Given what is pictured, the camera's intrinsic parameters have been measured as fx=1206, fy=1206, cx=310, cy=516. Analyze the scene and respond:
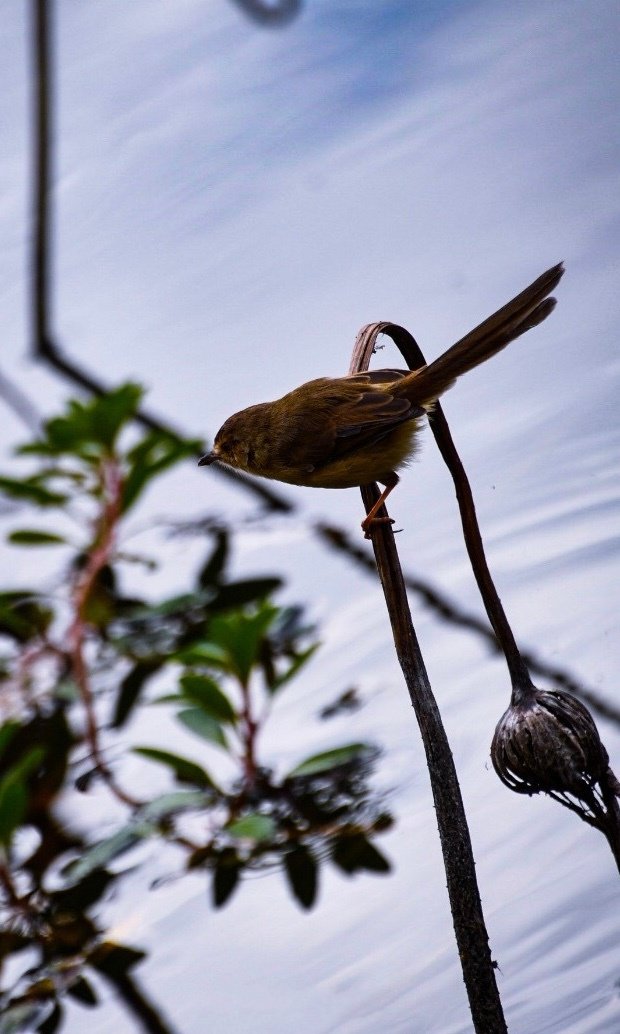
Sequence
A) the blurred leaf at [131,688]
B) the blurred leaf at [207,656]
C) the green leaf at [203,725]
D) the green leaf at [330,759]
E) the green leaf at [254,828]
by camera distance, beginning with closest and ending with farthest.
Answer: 1. the green leaf at [254,828]
2. the green leaf at [330,759]
3. the green leaf at [203,725]
4. the blurred leaf at [207,656]
5. the blurred leaf at [131,688]

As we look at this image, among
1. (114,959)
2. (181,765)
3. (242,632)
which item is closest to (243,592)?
(242,632)

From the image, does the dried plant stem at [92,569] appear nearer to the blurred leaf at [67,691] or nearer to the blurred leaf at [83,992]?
the blurred leaf at [67,691]

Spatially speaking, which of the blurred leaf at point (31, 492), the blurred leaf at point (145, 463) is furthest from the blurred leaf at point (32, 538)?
the blurred leaf at point (145, 463)

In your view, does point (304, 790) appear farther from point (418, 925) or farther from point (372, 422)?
point (372, 422)

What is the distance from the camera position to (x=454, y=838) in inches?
46.0

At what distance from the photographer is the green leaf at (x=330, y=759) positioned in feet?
7.30

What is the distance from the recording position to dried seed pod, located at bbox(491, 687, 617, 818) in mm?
1220

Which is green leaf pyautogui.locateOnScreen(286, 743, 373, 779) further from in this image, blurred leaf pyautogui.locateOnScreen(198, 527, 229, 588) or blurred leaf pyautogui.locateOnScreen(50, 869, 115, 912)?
blurred leaf pyautogui.locateOnScreen(198, 527, 229, 588)

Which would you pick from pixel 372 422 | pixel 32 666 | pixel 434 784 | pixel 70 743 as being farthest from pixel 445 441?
pixel 32 666

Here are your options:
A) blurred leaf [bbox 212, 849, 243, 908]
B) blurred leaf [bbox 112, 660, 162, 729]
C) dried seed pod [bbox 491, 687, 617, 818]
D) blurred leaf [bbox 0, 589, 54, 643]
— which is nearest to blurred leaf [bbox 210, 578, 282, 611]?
blurred leaf [bbox 112, 660, 162, 729]

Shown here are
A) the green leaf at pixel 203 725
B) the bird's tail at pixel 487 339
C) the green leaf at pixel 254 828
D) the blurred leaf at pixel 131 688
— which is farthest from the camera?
the blurred leaf at pixel 131 688

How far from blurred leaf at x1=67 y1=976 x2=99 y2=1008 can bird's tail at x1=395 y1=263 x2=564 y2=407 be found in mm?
1105

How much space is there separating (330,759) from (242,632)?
31 centimetres

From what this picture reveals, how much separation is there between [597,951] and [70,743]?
4.52ft
